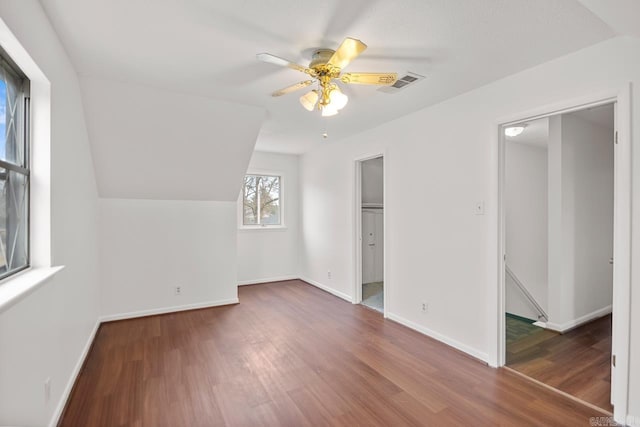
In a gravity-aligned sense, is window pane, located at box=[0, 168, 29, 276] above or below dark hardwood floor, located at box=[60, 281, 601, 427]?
above

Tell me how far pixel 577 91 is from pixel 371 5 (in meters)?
1.62

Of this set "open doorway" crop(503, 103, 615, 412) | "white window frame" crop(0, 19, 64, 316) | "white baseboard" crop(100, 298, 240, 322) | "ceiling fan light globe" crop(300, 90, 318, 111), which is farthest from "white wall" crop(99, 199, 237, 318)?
"open doorway" crop(503, 103, 615, 412)

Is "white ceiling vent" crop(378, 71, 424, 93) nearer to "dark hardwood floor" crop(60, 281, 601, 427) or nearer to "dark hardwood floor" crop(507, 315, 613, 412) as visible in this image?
"dark hardwood floor" crop(60, 281, 601, 427)

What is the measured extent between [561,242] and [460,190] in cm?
151

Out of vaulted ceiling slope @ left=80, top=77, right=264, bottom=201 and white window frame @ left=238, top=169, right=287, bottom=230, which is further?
white window frame @ left=238, top=169, right=287, bottom=230

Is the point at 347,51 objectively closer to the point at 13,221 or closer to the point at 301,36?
the point at 301,36

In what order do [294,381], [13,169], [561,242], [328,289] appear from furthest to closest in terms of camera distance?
[328,289] → [561,242] → [294,381] → [13,169]

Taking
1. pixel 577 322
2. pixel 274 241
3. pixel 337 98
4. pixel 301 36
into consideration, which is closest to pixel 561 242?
pixel 577 322

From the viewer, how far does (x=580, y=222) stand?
3500 millimetres

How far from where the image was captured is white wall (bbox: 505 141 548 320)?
3916 millimetres

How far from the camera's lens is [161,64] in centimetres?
233

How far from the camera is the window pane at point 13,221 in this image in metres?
1.54

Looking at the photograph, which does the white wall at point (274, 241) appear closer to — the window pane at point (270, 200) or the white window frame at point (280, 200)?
the white window frame at point (280, 200)

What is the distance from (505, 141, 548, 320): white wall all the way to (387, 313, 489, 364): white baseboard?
1.53m
